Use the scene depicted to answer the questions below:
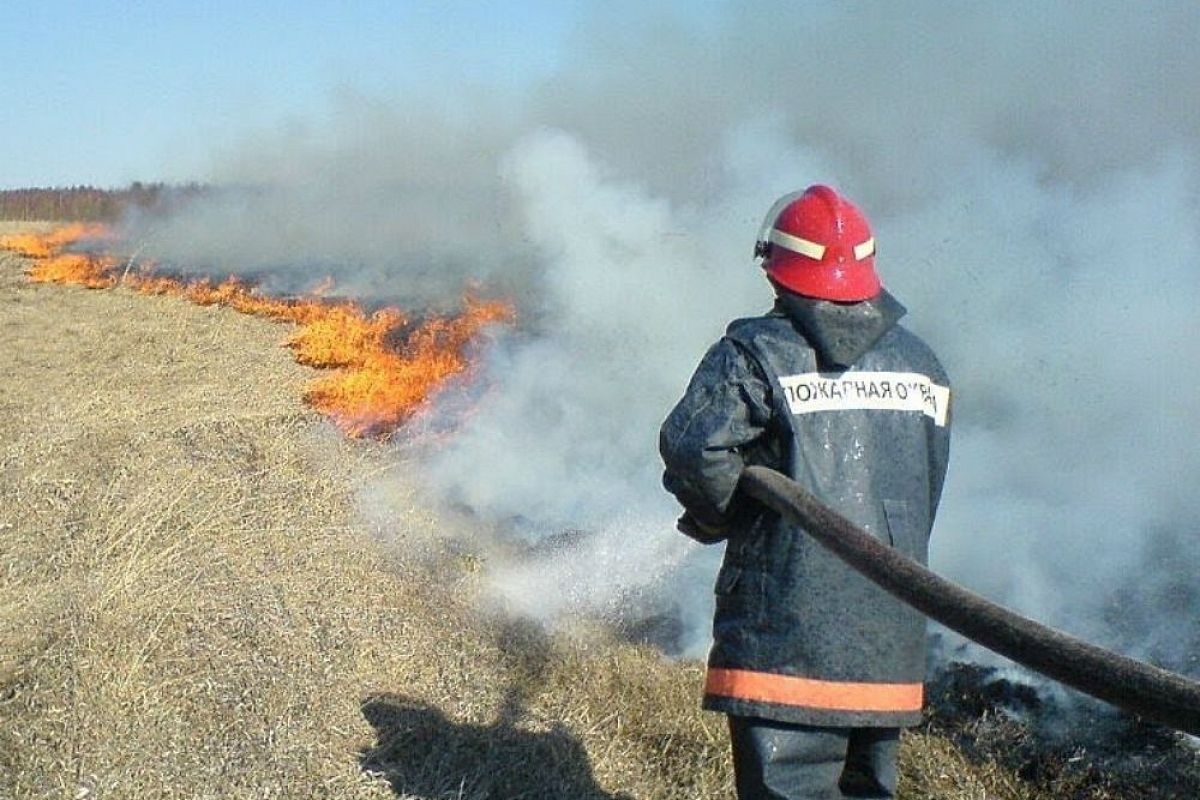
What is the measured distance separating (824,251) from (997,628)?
1.07 m

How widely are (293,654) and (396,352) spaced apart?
6077mm

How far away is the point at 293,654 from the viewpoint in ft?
14.9

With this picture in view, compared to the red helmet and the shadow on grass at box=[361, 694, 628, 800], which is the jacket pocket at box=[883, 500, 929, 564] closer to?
the red helmet

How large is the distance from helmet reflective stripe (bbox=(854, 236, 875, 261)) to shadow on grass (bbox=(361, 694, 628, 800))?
224cm

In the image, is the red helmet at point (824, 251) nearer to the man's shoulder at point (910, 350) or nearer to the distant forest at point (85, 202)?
the man's shoulder at point (910, 350)

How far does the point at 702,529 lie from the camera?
2.76m

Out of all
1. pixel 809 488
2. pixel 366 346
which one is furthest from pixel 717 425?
pixel 366 346

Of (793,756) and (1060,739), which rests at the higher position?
(793,756)

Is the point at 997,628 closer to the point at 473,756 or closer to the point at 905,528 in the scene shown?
the point at 905,528

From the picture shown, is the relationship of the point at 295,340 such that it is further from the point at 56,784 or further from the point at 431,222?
the point at 431,222

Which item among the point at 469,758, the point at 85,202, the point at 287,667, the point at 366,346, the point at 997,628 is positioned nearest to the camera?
the point at 997,628

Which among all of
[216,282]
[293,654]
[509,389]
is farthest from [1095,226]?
[216,282]

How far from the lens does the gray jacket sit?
2596 millimetres

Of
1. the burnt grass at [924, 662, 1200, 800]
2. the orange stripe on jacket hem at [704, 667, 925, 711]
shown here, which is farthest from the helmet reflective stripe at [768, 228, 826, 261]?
the burnt grass at [924, 662, 1200, 800]
